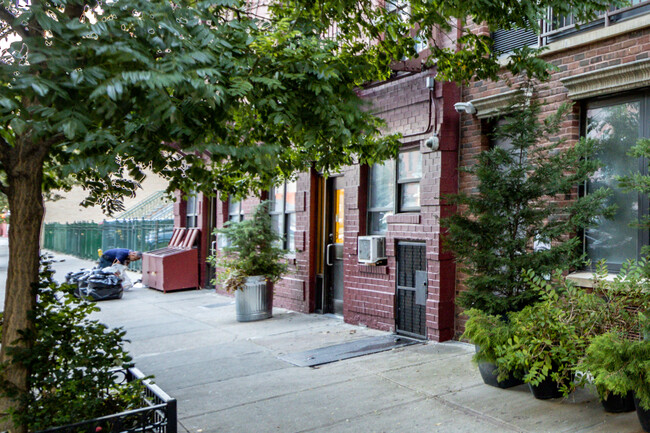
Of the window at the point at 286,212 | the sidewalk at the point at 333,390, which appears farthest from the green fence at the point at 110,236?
the sidewalk at the point at 333,390

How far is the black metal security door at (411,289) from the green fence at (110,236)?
12029 millimetres

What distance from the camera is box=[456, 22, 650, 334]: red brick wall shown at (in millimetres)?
6285

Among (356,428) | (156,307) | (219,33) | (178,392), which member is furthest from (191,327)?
(219,33)

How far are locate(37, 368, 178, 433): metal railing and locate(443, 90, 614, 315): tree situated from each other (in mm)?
3340

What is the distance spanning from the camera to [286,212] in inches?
483

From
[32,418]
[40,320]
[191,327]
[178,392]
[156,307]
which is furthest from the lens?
[156,307]

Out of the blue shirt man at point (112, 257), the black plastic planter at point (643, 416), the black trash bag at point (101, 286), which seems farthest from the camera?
the blue shirt man at point (112, 257)

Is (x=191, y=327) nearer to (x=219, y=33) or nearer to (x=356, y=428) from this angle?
(x=356, y=428)

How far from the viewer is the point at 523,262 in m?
5.81

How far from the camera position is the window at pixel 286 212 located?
12.1 metres

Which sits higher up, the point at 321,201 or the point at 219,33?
the point at 219,33

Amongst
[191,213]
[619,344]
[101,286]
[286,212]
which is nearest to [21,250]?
[619,344]

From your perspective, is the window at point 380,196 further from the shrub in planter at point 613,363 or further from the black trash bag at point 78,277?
the black trash bag at point 78,277

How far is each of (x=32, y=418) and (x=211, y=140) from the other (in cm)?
220
